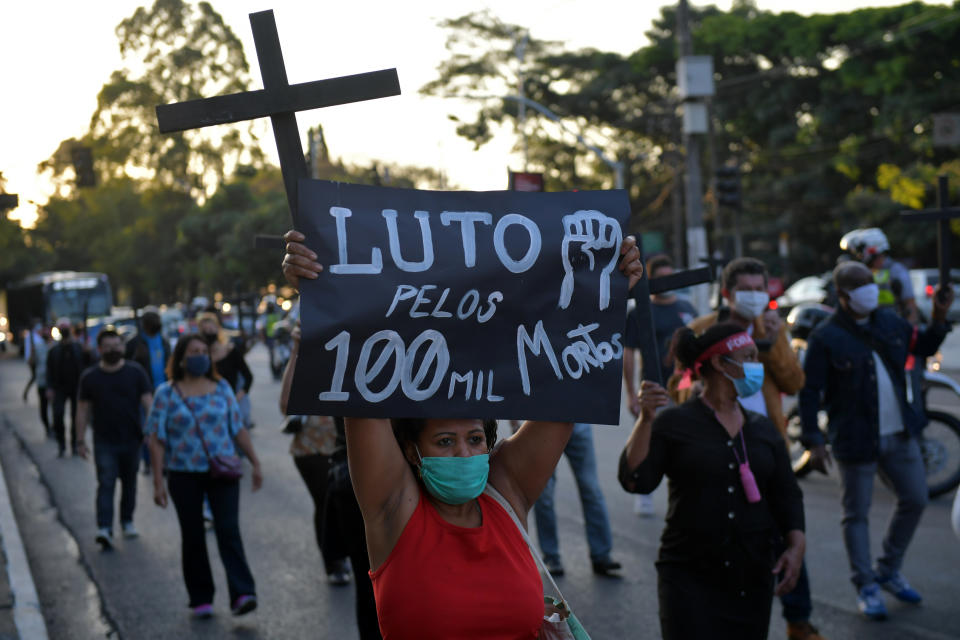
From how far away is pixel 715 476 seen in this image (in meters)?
4.29

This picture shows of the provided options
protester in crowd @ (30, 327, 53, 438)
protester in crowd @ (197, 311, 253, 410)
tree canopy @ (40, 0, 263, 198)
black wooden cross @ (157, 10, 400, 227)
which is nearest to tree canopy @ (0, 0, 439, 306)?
tree canopy @ (40, 0, 263, 198)

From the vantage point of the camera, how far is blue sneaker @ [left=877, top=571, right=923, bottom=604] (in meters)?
6.30

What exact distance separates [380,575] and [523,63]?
45060 mm

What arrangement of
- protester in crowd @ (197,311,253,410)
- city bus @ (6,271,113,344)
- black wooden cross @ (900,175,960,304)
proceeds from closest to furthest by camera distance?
1. black wooden cross @ (900,175,960,304)
2. protester in crowd @ (197,311,253,410)
3. city bus @ (6,271,113,344)

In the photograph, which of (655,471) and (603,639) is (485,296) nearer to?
(655,471)

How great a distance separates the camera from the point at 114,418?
9297 mm

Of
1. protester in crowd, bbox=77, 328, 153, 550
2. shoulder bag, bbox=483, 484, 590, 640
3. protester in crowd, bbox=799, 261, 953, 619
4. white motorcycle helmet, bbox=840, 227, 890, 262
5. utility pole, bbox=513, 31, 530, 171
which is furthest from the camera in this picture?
utility pole, bbox=513, 31, 530, 171

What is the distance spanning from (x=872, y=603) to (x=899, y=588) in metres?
0.33

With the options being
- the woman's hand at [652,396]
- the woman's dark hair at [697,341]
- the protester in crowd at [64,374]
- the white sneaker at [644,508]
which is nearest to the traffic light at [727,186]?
the protester in crowd at [64,374]

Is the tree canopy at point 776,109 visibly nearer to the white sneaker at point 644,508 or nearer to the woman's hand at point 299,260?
the white sneaker at point 644,508

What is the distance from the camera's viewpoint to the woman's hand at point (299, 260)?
9.39ft

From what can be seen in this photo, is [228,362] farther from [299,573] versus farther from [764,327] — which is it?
[764,327]

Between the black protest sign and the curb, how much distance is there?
446 centimetres

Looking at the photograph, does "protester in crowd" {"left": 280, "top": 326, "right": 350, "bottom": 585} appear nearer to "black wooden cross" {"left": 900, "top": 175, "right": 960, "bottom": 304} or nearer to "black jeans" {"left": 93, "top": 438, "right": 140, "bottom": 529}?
"black jeans" {"left": 93, "top": 438, "right": 140, "bottom": 529}
